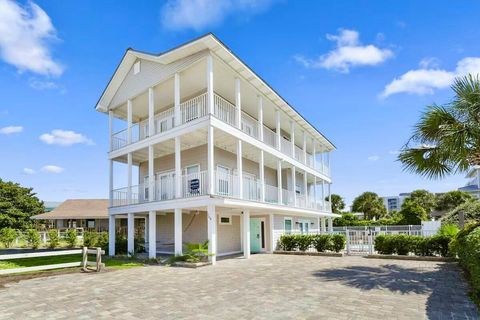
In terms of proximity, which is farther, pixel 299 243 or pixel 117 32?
pixel 299 243

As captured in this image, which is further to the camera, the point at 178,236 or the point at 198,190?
the point at 198,190

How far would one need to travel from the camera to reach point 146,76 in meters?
17.3

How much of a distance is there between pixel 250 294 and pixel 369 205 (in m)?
48.6

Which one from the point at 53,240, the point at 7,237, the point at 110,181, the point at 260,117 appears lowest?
the point at 53,240

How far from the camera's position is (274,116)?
21594mm

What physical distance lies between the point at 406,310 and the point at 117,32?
49.9 ft

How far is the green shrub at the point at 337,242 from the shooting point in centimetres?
1666

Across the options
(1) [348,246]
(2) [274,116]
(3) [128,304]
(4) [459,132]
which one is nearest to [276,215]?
(1) [348,246]

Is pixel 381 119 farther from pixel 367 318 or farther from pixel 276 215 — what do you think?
pixel 367 318

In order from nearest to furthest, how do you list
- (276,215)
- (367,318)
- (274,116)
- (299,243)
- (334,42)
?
1. (367,318)
2. (334,42)
3. (299,243)
4. (276,215)
5. (274,116)

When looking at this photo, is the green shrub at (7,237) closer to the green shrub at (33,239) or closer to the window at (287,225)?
the green shrub at (33,239)

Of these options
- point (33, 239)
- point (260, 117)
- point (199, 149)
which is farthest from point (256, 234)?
point (33, 239)

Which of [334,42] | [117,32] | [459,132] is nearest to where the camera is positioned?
[459,132]

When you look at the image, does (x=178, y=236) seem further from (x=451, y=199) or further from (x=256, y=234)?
(x=451, y=199)
